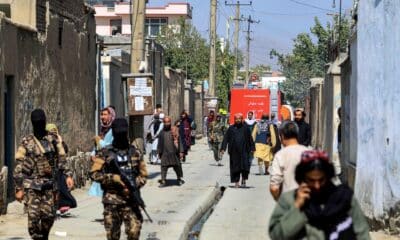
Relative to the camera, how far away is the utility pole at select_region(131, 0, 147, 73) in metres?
19.5

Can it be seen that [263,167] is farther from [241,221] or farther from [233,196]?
[241,221]

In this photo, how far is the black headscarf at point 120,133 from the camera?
332 inches

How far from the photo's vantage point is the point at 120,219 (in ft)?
28.4

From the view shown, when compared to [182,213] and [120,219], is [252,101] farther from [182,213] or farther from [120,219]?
[120,219]

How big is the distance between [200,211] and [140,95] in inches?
219

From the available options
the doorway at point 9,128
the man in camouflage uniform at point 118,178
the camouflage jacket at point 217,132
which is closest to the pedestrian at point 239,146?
the doorway at point 9,128

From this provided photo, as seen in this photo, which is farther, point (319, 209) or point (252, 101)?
point (252, 101)

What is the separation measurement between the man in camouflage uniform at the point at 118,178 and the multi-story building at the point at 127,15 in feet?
285

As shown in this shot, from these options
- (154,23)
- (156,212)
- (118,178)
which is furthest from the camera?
(154,23)

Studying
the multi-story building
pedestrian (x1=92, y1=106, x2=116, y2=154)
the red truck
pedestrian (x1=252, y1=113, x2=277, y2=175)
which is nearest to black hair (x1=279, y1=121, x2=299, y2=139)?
pedestrian (x1=92, y1=106, x2=116, y2=154)

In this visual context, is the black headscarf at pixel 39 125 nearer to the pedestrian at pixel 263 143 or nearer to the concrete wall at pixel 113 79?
the pedestrian at pixel 263 143

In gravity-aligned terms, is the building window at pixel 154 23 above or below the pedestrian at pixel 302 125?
above

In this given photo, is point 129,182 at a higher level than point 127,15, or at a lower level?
lower

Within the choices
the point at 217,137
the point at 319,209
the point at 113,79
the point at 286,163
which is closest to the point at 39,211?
the point at 286,163
